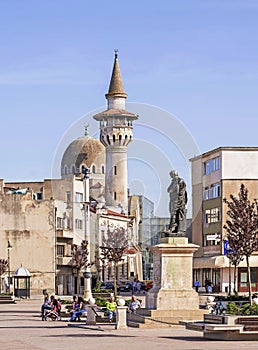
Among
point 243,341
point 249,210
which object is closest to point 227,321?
point 243,341

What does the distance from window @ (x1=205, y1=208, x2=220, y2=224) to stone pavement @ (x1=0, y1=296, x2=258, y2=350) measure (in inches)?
2363

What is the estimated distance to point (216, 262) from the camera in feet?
302

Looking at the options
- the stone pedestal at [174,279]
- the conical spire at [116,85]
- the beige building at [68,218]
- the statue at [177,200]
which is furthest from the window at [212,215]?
the stone pedestal at [174,279]

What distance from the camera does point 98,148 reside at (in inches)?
6324

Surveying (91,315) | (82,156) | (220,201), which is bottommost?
(91,315)

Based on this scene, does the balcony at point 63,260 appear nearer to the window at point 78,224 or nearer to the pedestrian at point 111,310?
the window at point 78,224

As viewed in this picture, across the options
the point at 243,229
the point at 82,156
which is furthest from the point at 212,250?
the point at 82,156

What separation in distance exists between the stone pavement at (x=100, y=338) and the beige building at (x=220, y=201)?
54671mm

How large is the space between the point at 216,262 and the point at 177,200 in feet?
180

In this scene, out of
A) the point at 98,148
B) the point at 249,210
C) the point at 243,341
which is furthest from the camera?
the point at 98,148

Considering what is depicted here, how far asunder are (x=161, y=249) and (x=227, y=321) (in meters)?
7.93

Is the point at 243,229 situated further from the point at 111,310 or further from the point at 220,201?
the point at 220,201

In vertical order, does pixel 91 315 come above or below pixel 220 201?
below

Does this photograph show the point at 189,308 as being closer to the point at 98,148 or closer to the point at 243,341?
the point at 243,341
